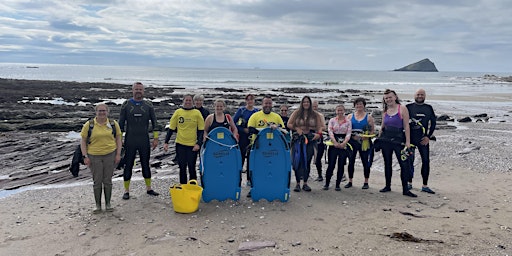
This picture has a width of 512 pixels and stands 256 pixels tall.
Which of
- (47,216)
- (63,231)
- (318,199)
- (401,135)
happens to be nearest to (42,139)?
(47,216)

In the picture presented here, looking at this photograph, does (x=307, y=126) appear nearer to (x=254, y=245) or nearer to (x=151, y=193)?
(x=254, y=245)

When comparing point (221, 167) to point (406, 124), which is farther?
point (406, 124)

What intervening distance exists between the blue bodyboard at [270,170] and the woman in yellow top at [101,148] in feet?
7.87

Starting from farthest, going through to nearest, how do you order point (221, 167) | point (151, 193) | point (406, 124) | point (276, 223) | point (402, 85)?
1. point (402, 85)
2. point (151, 193)
3. point (406, 124)
4. point (221, 167)
5. point (276, 223)

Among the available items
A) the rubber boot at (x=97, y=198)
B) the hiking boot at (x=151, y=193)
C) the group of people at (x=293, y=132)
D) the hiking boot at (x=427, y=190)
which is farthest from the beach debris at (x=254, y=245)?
the hiking boot at (x=427, y=190)

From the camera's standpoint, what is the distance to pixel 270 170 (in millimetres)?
7324

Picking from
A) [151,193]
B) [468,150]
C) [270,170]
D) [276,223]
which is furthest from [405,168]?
[468,150]

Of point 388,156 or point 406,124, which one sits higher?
point 406,124

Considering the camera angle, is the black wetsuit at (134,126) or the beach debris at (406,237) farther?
the black wetsuit at (134,126)

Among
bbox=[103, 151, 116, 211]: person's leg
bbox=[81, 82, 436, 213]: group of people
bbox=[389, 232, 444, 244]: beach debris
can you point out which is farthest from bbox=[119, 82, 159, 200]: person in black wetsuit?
bbox=[389, 232, 444, 244]: beach debris

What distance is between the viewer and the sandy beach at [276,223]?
5328 mm

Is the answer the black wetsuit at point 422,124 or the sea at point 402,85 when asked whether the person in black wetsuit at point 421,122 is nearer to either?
the black wetsuit at point 422,124

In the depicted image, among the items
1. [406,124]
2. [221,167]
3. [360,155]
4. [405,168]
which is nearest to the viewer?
[221,167]

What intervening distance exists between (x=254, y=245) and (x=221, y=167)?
2.14m
